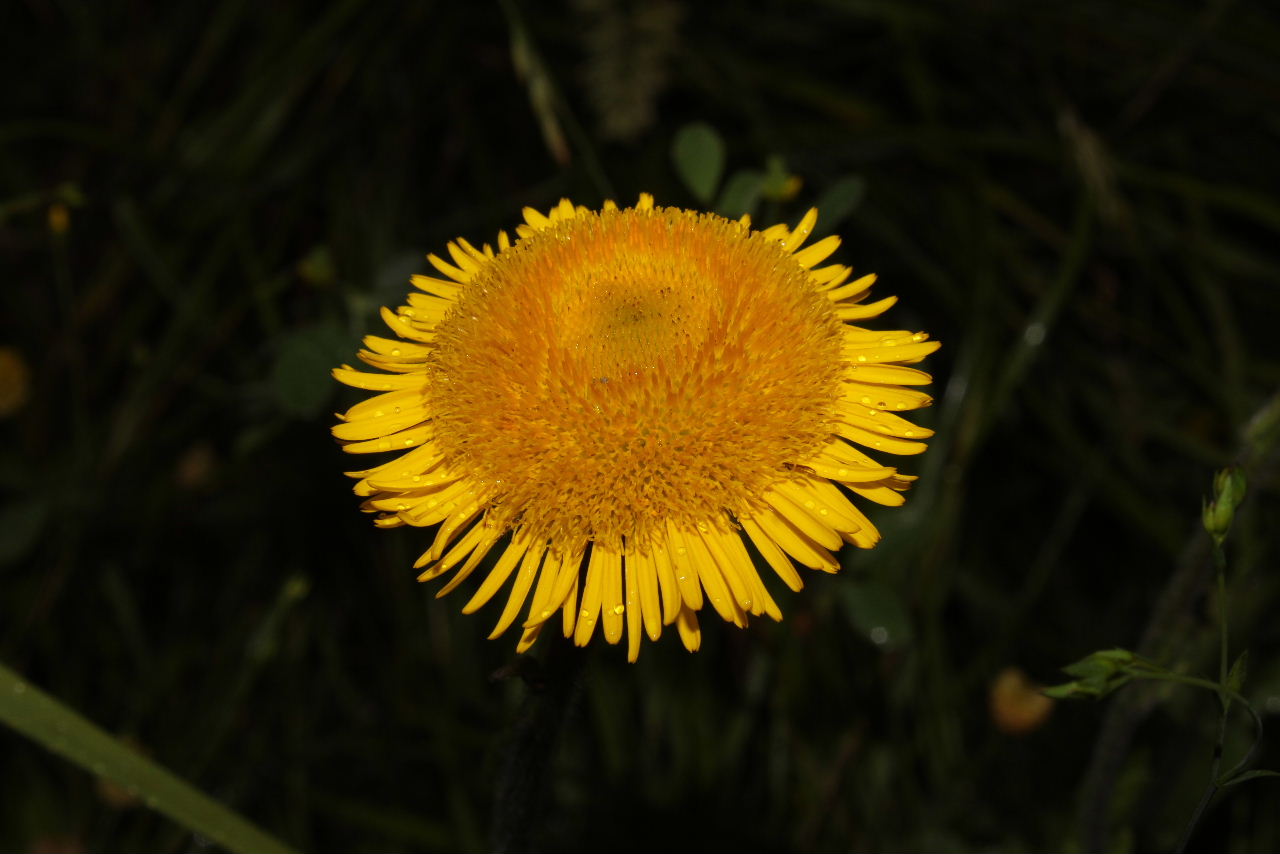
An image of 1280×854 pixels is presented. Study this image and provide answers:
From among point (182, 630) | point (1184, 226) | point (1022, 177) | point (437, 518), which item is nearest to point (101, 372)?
point (182, 630)

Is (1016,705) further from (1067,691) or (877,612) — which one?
(1067,691)

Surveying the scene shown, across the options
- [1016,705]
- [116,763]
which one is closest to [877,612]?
[1016,705]

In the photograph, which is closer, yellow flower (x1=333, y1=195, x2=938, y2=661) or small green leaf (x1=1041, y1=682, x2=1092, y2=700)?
small green leaf (x1=1041, y1=682, x2=1092, y2=700)

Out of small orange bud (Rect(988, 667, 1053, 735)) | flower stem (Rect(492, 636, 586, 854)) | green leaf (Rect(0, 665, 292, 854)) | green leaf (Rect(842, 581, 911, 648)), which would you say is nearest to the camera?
green leaf (Rect(0, 665, 292, 854))

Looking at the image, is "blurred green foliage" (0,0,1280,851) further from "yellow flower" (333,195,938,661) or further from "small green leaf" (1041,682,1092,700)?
"small green leaf" (1041,682,1092,700)

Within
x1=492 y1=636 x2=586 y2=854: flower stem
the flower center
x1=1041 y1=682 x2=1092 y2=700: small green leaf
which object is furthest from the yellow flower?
x1=1041 y1=682 x2=1092 y2=700: small green leaf
